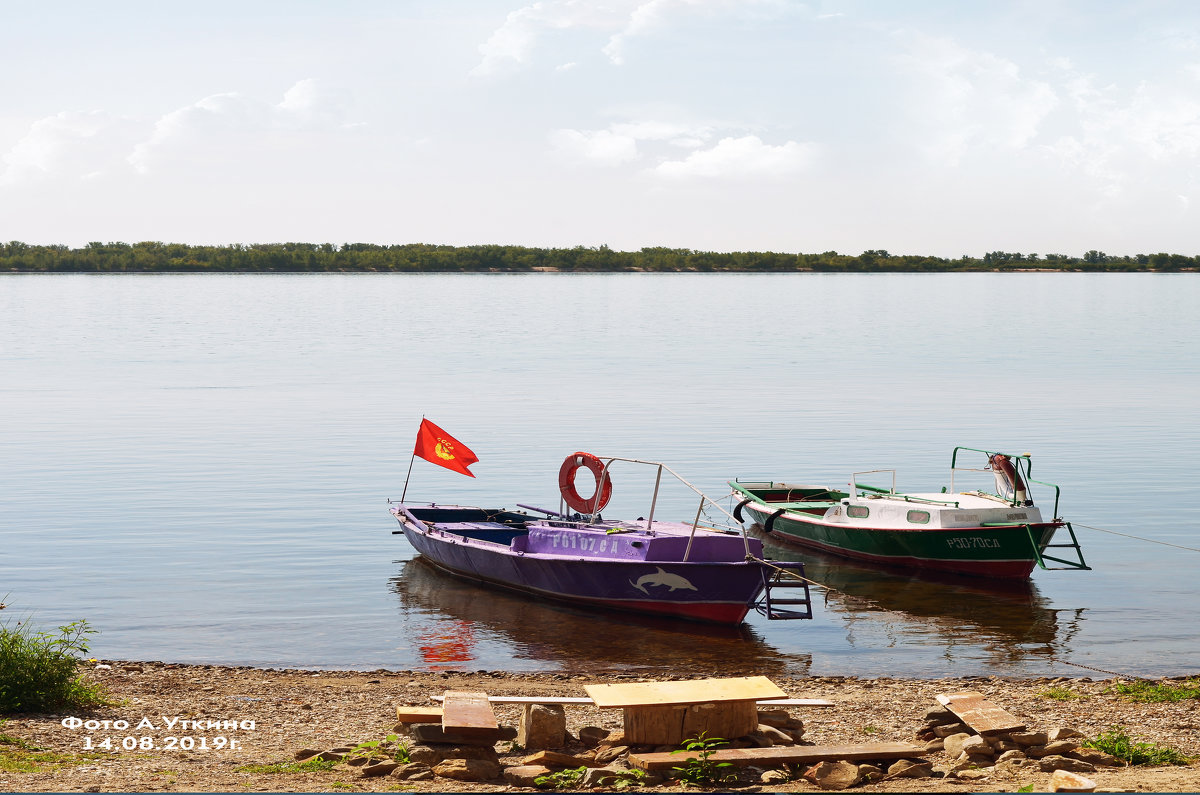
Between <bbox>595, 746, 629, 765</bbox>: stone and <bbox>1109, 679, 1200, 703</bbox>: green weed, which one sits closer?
<bbox>595, 746, 629, 765</bbox>: stone

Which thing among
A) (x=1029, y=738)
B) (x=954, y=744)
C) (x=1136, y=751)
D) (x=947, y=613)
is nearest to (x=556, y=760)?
(x=954, y=744)

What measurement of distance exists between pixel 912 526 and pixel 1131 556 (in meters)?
5.42

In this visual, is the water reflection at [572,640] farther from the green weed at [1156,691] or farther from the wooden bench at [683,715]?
the wooden bench at [683,715]

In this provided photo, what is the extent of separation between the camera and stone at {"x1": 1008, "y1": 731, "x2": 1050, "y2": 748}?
10641mm

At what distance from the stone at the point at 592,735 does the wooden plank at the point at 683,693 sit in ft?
1.33

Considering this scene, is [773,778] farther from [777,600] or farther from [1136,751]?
[777,600]

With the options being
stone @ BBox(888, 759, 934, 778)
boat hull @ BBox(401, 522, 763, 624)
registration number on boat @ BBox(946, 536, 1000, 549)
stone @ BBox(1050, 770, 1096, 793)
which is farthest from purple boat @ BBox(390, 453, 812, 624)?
stone @ BBox(1050, 770, 1096, 793)

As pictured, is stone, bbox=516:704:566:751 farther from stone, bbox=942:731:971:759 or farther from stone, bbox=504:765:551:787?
stone, bbox=942:731:971:759

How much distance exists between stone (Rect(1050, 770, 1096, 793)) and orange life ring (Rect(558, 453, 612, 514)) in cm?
1415

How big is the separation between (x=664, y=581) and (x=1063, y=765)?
10696 mm

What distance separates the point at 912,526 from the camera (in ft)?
80.5

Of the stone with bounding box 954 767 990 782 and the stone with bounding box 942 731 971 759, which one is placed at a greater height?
the stone with bounding box 954 767 990 782

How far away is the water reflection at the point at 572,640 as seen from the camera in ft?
58.9

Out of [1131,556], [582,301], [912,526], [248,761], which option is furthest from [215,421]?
[582,301]
